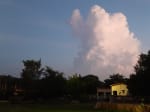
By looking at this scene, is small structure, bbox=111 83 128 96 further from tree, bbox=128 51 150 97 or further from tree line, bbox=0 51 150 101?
tree, bbox=128 51 150 97

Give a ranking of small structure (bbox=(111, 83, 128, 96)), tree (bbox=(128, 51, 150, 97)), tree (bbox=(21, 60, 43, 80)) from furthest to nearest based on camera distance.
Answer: tree (bbox=(21, 60, 43, 80))
small structure (bbox=(111, 83, 128, 96))
tree (bbox=(128, 51, 150, 97))

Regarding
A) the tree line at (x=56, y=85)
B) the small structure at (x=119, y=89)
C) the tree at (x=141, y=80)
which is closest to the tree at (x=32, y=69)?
the tree line at (x=56, y=85)

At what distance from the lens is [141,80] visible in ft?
213

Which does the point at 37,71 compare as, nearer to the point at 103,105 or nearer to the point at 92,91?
the point at 92,91

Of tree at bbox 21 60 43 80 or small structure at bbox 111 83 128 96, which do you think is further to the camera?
tree at bbox 21 60 43 80

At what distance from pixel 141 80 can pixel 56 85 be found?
30.3m

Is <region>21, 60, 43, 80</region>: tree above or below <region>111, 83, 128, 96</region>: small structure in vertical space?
above

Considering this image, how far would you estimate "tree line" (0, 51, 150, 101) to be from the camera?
66.2 metres

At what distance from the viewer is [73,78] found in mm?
113312

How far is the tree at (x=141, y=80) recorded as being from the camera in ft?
213

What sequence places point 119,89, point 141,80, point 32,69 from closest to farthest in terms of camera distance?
point 141,80 → point 119,89 → point 32,69

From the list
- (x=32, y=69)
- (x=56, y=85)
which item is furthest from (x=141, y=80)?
(x=32, y=69)

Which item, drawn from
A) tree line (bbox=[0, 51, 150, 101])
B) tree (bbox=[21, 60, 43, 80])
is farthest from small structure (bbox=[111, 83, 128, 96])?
tree (bbox=[21, 60, 43, 80])

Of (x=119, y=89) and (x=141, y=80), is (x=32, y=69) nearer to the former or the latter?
(x=119, y=89)
